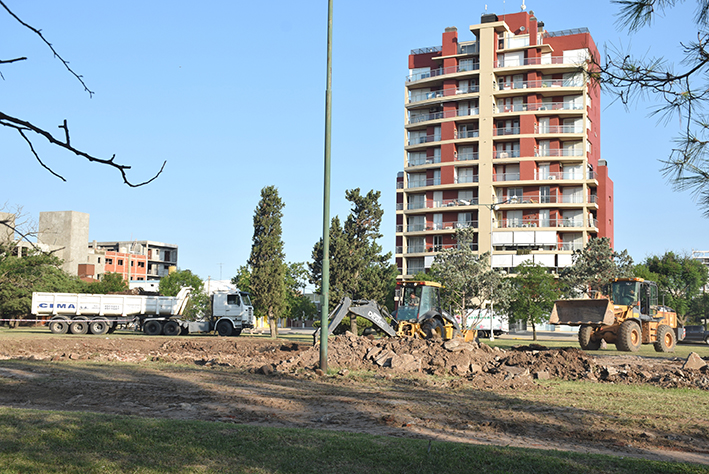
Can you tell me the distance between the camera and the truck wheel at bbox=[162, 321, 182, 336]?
1529 inches

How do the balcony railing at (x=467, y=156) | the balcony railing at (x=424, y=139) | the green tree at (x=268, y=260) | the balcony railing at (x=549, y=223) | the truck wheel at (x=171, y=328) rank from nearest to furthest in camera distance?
the truck wheel at (x=171, y=328) < the green tree at (x=268, y=260) < the balcony railing at (x=549, y=223) < the balcony railing at (x=467, y=156) < the balcony railing at (x=424, y=139)

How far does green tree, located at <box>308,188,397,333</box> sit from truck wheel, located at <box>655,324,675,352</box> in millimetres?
19635

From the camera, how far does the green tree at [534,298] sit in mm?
48531

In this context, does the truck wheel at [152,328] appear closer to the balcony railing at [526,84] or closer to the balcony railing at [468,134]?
the balcony railing at [468,134]

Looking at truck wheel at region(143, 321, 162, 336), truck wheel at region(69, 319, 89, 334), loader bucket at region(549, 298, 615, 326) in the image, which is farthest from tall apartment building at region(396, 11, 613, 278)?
truck wheel at region(69, 319, 89, 334)

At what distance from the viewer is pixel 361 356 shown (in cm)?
1883

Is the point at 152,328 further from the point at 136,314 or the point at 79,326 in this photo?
the point at 79,326

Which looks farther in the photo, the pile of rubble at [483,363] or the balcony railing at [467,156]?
the balcony railing at [467,156]

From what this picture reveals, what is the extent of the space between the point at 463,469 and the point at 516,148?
71.3 m

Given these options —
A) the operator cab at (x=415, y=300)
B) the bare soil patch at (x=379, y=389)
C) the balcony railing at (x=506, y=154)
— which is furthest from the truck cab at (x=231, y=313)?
the balcony railing at (x=506, y=154)

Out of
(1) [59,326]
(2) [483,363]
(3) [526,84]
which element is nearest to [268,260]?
(1) [59,326]

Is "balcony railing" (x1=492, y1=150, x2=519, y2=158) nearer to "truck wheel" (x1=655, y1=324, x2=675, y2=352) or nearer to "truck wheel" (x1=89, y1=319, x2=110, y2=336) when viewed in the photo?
"truck wheel" (x1=655, y1=324, x2=675, y2=352)

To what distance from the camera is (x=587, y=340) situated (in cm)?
2648

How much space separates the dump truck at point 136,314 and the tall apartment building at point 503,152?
124 ft
